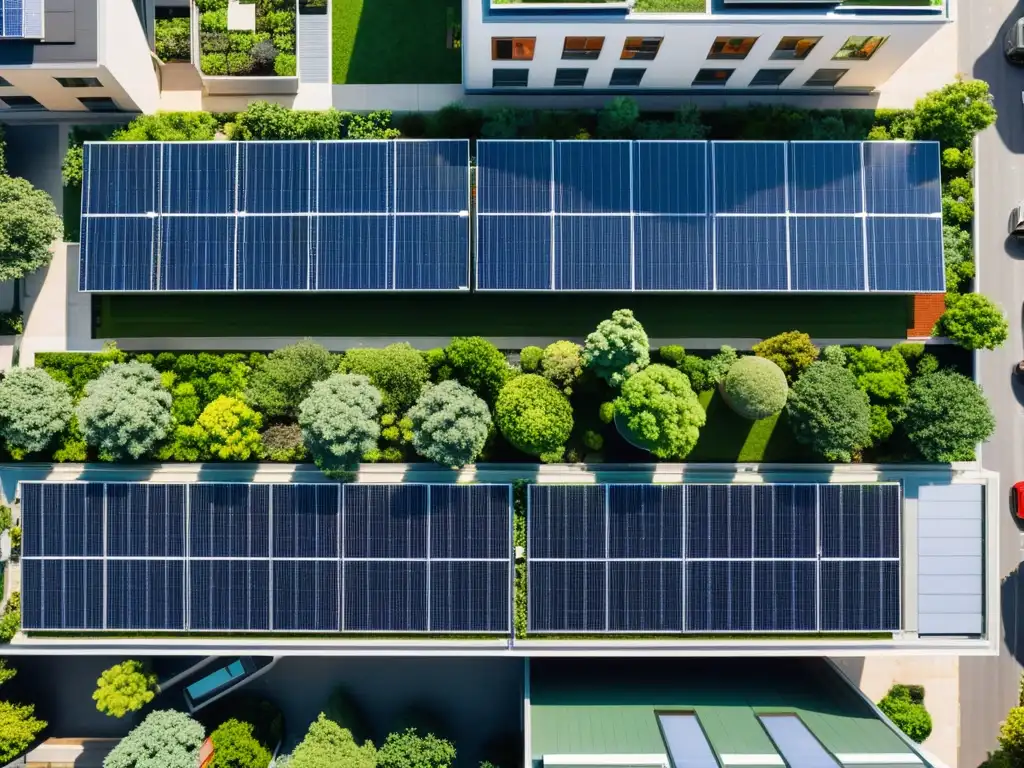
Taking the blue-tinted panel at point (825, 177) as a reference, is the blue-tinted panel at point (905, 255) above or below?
below

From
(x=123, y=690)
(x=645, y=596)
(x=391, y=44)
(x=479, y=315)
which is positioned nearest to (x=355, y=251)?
(x=479, y=315)

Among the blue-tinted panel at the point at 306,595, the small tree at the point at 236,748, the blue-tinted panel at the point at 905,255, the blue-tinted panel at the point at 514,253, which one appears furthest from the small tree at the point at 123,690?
the blue-tinted panel at the point at 905,255

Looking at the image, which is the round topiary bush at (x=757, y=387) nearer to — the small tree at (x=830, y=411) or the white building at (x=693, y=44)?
the small tree at (x=830, y=411)

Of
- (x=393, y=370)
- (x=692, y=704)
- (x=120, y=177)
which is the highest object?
(x=120, y=177)

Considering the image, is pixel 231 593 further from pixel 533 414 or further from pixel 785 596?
pixel 785 596

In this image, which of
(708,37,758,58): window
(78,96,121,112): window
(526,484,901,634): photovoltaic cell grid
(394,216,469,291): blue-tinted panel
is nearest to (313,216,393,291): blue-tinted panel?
(394,216,469,291): blue-tinted panel

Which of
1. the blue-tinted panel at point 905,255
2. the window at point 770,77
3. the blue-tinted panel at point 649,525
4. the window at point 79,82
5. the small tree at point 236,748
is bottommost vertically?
the small tree at point 236,748

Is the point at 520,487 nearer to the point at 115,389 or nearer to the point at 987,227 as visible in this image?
the point at 115,389
